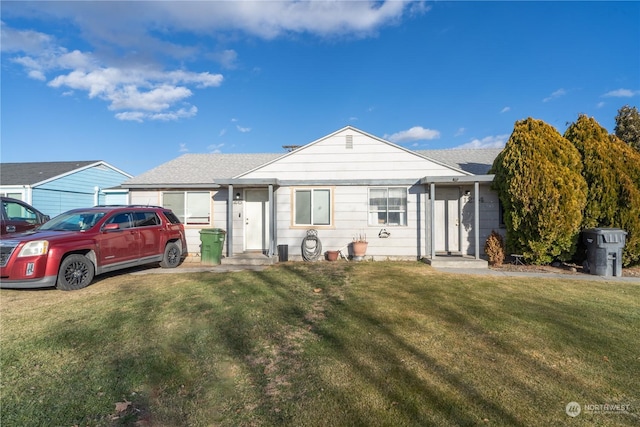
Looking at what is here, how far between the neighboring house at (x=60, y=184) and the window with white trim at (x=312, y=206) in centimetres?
1297

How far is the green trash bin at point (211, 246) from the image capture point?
994 cm

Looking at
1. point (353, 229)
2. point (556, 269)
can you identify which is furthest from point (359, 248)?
point (556, 269)

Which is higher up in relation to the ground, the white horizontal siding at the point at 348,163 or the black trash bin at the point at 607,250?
the white horizontal siding at the point at 348,163

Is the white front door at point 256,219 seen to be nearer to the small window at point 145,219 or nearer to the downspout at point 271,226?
the downspout at point 271,226

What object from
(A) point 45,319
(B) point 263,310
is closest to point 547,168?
(B) point 263,310

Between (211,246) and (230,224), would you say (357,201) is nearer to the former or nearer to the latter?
(230,224)

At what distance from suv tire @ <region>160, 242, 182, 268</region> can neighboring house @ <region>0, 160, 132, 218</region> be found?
451 inches

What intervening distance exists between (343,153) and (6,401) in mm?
9505

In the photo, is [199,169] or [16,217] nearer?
[16,217]

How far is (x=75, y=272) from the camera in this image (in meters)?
6.70

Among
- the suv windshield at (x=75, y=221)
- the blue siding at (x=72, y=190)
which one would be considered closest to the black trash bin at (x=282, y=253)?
the suv windshield at (x=75, y=221)

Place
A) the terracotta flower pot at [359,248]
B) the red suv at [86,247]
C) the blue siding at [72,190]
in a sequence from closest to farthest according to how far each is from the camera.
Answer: the red suv at [86,247]
the terracotta flower pot at [359,248]
the blue siding at [72,190]
